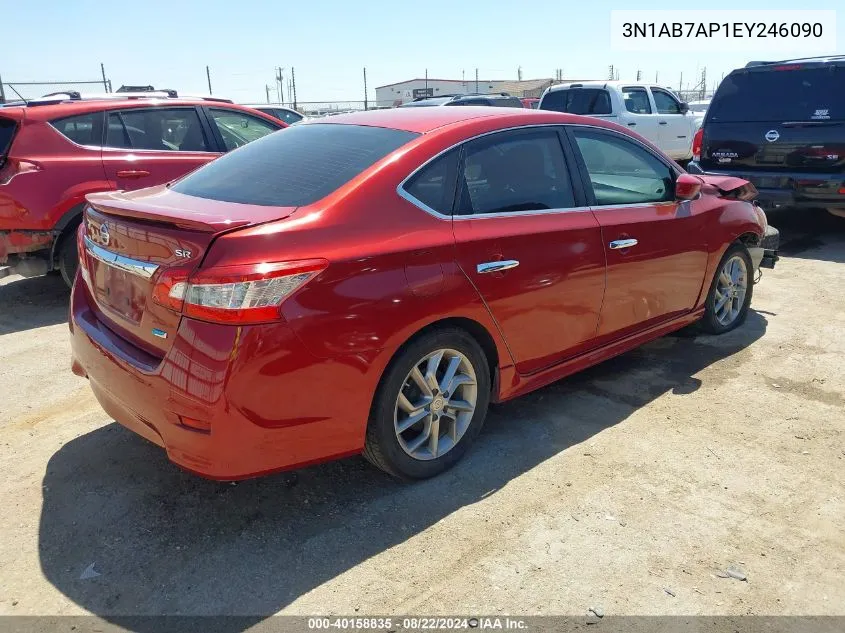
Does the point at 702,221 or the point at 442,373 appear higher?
the point at 702,221

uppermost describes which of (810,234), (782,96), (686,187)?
(782,96)

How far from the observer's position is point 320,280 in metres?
2.61

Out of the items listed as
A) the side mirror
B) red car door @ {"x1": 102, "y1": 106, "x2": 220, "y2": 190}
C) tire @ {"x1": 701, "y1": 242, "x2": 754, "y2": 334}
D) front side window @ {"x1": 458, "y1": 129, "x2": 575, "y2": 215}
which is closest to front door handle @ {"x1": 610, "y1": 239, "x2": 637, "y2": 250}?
front side window @ {"x1": 458, "y1": 129, "x2": 575, "y2": 215}

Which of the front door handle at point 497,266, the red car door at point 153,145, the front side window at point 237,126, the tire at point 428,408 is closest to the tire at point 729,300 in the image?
the front door handle at point 497,266

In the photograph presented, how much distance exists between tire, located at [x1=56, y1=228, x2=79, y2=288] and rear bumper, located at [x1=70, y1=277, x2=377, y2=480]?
Answer: 3.45m

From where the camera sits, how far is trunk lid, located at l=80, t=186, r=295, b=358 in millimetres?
2590

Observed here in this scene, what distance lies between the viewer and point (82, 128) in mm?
6004

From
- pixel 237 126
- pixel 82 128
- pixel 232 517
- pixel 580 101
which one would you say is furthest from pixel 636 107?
pixel 232 517

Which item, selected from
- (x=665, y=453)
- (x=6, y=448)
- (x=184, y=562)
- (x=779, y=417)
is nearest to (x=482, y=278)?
(x=665, y=453)

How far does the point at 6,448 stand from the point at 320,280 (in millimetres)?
2152

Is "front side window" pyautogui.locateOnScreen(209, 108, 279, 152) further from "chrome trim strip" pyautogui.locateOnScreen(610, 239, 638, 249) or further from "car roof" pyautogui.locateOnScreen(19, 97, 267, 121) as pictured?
"chrome trim strip" pyautogui.locateOnScreen(610, 239, 638, 249)

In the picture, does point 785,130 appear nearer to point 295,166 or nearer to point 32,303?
point 295,166

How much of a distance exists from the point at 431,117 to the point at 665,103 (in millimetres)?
12092

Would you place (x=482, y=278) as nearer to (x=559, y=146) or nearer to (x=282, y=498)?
(x=559, y=146)
